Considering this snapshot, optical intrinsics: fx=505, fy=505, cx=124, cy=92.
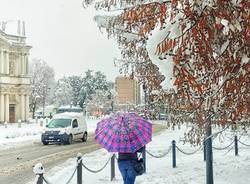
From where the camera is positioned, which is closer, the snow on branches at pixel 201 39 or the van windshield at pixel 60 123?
the snow on branches at pixel 201 39

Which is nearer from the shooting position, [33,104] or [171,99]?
[171,99]

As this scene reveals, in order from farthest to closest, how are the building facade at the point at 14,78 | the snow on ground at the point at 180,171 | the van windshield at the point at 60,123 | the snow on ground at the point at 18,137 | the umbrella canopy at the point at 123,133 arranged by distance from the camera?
the building facade at the point at 14,78 < the snow on ground at the point at 18,137 < the van windshield at the point at 60,123 < the snow on ground at the point at 180,171 < the umbrella canopy at the point at 123,133

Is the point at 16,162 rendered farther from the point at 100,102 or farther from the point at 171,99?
the point at 100,102

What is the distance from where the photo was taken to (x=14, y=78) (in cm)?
7912

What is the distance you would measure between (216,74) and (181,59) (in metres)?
1.08

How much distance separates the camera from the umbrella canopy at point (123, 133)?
10.1 m

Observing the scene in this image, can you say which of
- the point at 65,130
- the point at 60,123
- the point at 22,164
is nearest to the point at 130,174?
the point at 22,164

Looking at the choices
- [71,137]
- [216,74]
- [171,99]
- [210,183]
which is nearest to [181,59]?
[216,74]

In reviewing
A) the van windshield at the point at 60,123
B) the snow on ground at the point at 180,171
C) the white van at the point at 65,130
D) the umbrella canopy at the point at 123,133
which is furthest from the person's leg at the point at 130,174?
the van windshield at the point at 60,123

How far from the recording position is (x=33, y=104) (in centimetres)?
9794

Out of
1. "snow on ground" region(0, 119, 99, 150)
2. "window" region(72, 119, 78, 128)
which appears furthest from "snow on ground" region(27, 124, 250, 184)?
"snow on ground" region(0, 119, 99, 150)

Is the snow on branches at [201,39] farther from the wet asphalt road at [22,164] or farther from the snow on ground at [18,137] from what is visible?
the snow on ground at [18,137]

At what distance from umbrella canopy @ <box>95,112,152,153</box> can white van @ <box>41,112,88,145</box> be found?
22.5 meters

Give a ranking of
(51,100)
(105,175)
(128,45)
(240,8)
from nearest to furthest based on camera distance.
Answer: (240,8), (128,45), (105,175), (51,100)
